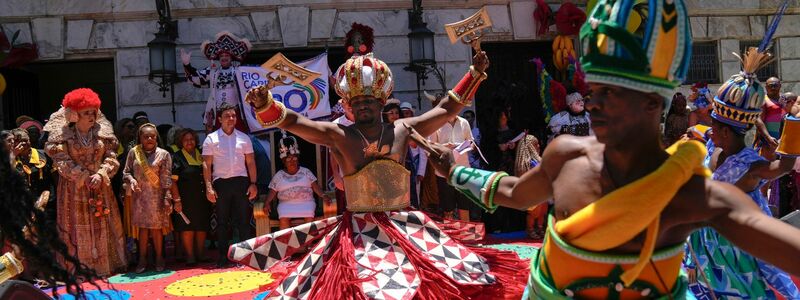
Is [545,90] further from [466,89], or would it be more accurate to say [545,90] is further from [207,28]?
[466,89]

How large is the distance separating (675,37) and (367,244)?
2.76m

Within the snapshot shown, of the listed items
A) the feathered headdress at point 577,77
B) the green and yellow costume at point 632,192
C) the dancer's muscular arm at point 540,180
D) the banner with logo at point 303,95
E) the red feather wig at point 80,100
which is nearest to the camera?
the green and yellow costume at point 632,192

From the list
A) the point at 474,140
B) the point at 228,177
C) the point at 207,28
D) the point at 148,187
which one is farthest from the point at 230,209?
the point at 207,28

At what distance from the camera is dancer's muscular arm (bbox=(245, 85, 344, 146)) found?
454 centimetres

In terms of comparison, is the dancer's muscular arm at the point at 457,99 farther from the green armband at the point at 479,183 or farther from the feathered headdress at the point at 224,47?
the feathered headdress at the point at 224,47

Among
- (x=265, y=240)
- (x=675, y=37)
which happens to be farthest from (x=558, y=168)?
(x=265, y=240)

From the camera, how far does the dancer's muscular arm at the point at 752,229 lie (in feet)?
6.14

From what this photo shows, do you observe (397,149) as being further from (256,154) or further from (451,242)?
(256,154)

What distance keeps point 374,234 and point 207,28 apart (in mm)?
7192

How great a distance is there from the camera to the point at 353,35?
955 cm

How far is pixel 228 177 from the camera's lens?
761 cm

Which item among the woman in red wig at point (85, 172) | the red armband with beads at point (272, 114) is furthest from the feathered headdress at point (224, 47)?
the red armband with beads at point (272, 114)

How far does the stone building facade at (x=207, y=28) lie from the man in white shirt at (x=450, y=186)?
2.65 m

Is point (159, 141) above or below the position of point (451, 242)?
above
